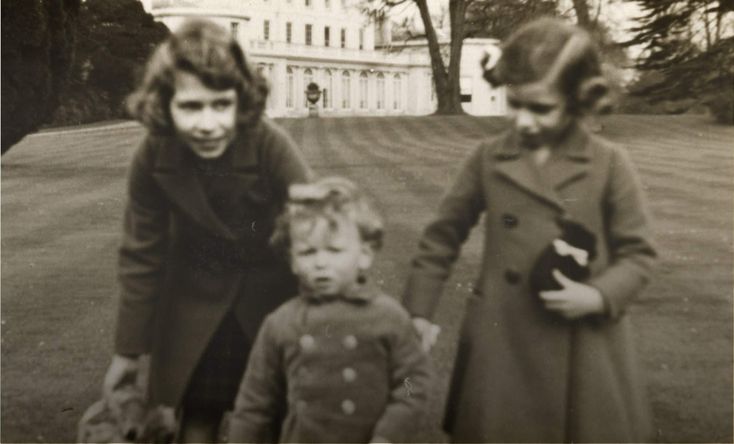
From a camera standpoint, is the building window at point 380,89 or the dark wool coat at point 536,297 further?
the building window at point 380,89

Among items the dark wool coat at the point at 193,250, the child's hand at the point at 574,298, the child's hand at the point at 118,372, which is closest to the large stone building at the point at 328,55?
the dark wool coat at the point at 193,250

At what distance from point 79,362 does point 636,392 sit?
209 centimetres

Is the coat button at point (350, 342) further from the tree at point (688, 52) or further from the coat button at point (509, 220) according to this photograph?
the tree at point (688, 52)

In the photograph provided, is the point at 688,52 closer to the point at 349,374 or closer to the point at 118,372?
the point at 349,374

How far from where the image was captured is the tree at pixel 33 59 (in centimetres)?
396

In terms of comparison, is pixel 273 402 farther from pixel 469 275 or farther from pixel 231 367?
pixel 469 275

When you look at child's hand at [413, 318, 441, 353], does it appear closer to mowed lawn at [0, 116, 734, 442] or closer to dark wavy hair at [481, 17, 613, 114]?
mowed lawn at [0, 116, 734, 442]

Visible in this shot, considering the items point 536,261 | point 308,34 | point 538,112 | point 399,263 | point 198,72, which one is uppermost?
point 308,34

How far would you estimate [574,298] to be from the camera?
2859 millimetres

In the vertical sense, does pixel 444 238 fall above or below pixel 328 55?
below

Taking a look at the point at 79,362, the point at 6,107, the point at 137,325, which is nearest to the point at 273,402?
the point at 137,325

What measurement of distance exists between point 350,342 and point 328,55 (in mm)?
1163

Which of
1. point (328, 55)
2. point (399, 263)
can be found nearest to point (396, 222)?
point (399, 263)

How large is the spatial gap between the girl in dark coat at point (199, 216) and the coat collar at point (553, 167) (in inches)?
22.5
